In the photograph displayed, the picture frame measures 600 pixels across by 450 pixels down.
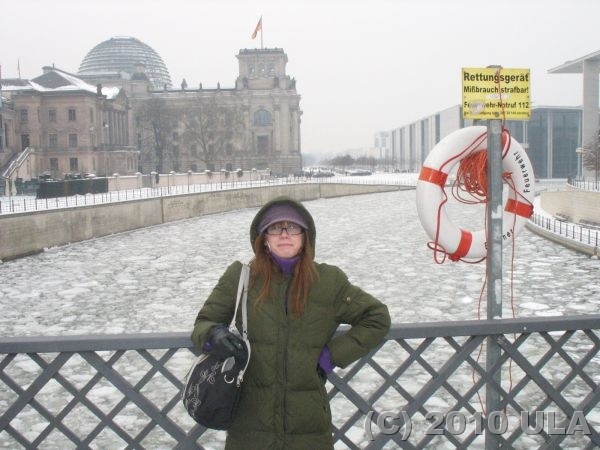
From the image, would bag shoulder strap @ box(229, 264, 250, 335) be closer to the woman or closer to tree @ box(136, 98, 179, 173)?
the woman

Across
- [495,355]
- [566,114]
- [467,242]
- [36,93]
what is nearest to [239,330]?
[495,355]

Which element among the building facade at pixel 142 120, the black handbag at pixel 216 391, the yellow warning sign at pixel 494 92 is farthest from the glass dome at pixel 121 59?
the black handbag at pixel 216 391

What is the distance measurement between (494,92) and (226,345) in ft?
7.75

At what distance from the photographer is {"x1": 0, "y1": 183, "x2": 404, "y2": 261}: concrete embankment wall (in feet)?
71.6

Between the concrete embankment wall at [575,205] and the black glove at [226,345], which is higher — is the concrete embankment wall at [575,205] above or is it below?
below

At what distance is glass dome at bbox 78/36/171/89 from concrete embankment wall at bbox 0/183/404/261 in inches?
2695

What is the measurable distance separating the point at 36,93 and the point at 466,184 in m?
67.1

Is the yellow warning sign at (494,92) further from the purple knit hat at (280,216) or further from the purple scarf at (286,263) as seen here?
the purple scarf at (286,263)

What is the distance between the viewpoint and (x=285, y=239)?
3205 mm

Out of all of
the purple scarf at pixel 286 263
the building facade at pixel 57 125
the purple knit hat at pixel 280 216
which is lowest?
the purple scarf at pixel 286 263

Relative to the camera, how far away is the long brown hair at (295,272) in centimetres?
310

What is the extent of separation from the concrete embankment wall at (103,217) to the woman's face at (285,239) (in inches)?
799

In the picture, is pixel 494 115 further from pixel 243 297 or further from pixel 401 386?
pixel 243 297

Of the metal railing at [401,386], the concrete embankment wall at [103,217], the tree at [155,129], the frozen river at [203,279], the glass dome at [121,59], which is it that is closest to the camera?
the metal railing at [401,386]
